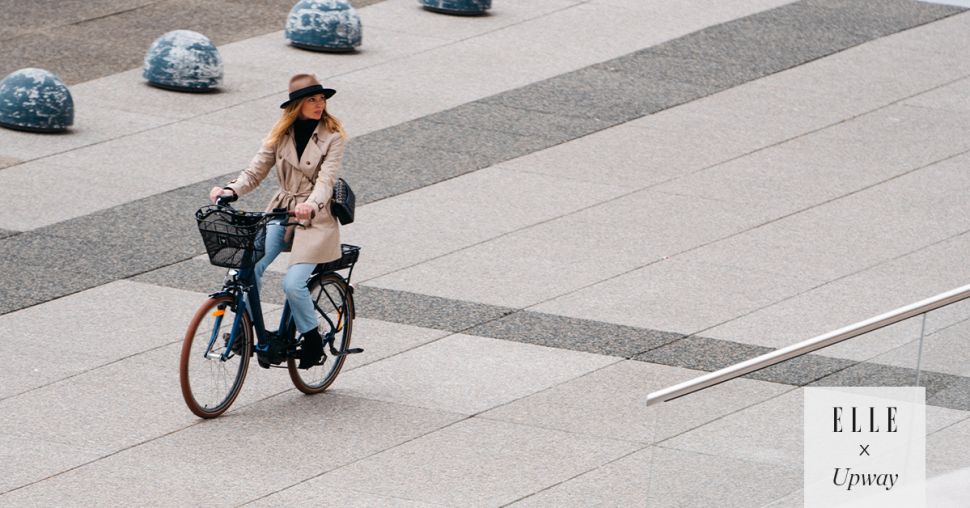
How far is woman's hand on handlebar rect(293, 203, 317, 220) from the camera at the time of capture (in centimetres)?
762

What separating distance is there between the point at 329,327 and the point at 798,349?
11.0ft

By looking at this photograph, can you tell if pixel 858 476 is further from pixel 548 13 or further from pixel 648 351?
pixel 548 13

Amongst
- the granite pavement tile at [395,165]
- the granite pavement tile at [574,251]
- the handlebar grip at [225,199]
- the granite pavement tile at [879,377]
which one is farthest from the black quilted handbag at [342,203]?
the granite pavement tile at [395,165]

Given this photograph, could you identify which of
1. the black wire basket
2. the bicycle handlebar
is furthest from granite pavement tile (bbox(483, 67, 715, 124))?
the black wire basket

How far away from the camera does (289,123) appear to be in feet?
26.0

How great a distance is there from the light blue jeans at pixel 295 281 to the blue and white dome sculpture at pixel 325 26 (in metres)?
7.99

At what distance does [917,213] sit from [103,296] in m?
6.38

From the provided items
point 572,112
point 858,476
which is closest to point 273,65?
point 572,112

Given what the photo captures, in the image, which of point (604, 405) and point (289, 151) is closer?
point (289, 151)

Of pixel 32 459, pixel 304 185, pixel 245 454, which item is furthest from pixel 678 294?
pixel 32 459

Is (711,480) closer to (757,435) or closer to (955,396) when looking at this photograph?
(757,435)

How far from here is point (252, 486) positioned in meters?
7.10

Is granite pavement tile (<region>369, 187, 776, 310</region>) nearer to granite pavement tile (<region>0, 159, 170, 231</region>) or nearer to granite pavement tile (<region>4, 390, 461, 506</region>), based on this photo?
granite pavement tile (<region>4, 390, 461, 506</region>)

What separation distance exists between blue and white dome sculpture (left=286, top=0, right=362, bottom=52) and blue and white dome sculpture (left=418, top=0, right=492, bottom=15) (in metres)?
1.88
